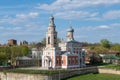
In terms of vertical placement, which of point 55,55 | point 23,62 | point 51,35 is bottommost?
point 23,62

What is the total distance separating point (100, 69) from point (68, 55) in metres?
8.15

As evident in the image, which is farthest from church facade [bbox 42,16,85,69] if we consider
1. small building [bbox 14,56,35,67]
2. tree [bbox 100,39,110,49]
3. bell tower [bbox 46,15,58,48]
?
tree [bbox 100,39,110,49]

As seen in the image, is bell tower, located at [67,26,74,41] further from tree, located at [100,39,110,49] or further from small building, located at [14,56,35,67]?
tree, located at [100,39,110,49]

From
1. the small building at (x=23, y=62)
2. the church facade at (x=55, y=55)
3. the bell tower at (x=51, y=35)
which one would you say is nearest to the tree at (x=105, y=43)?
the small building at (x=23, y=62)

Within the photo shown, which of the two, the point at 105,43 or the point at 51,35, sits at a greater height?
the point at 51,35

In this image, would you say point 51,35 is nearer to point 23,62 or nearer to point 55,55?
point 55,55

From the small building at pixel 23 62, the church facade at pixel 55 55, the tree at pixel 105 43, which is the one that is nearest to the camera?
the church facade at pixel 55 55

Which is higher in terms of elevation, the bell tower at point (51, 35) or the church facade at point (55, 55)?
the bell tower at point (51, 35)

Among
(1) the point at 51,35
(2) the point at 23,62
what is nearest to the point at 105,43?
(2) the point at 23,62

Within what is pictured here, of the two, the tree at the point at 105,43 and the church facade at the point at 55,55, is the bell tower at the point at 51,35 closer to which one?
the church facade at the point at 55,55

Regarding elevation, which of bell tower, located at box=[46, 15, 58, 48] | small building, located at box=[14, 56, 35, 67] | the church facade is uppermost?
bell tower, located at box=[46, 15, 58, 48]

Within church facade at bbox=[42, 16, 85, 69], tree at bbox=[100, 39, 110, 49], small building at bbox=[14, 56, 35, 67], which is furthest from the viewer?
tree at bbox=[100, 39, 110, 49]

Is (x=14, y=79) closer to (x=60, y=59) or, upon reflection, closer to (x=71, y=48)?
(x=60, y=59)

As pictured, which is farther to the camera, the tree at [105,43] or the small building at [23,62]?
the tree at [105,43]
